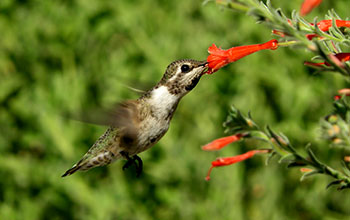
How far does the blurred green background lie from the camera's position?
4.96 metres

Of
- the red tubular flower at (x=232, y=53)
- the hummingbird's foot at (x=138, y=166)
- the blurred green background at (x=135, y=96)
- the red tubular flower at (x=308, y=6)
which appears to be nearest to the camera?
the red tubular flower at (x=308, y=6)

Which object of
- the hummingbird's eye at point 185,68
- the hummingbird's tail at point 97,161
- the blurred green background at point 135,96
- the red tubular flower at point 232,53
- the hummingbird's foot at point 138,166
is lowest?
→ the red tubular flower at point 232,53

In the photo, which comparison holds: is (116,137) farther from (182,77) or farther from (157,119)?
(182,77)

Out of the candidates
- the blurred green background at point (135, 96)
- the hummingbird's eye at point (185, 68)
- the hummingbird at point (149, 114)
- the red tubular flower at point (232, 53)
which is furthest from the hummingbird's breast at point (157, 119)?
the blurred green background at point (135, 96)

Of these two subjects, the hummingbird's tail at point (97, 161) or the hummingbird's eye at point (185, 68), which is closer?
the hummingbird's eye at point (185, 68)

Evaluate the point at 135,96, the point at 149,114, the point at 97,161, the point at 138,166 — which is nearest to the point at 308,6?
the point at 149,114

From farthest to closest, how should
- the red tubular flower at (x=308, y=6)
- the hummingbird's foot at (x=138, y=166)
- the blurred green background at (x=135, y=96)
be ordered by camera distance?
the blurred green background at (x=135, y=96) → the hummingbird's foot at (x=138, y=166) → the red tubular flower at (x=308, y=6)

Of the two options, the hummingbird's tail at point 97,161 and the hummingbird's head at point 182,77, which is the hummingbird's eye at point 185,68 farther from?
the hummingbird's tail at point 97,161

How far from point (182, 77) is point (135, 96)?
3021 millimetres

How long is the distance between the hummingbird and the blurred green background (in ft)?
6.58

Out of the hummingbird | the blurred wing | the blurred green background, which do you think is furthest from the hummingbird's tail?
the blurred green background

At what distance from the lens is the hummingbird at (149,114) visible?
2.52 m

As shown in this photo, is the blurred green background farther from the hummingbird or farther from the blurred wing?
the blurred wing

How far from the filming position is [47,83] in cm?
567
